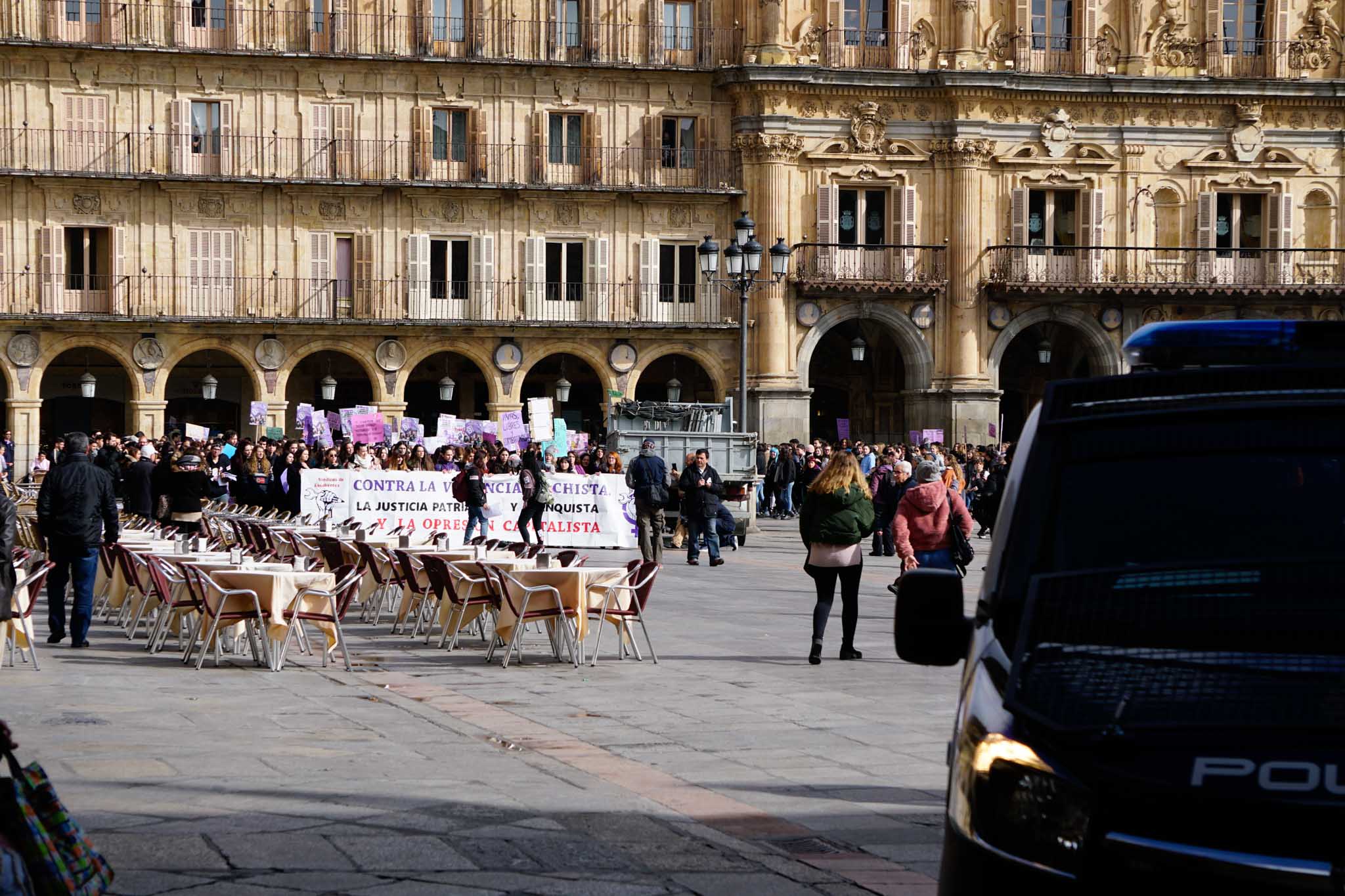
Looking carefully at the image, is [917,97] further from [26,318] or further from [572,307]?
[26,318]

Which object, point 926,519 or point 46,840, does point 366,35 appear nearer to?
point 926,519

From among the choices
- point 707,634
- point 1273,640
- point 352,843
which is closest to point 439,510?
point 707,634

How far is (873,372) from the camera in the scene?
158ft

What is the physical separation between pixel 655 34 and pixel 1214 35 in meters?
13.2

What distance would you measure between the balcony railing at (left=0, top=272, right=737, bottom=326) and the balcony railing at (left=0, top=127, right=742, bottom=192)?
232 cm

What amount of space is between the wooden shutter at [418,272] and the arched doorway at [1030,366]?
14.4 m

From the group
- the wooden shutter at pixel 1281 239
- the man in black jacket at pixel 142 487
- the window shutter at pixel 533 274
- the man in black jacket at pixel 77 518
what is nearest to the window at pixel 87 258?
the window shutter at pixel 533 274

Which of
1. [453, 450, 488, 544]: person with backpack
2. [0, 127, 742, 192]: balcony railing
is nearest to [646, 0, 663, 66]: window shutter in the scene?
[0, 127, 742, 192]: balcony railing

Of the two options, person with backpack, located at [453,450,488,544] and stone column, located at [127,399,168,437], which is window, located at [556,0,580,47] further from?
person with backpack, located at [453,450,488,544]

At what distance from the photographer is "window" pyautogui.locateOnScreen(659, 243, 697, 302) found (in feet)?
147

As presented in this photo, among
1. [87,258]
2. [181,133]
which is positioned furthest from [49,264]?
[181,133]

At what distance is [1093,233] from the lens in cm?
4506

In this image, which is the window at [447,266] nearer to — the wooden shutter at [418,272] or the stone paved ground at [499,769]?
the wooden shutter at [418,272]

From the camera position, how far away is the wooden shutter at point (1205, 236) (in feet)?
149
